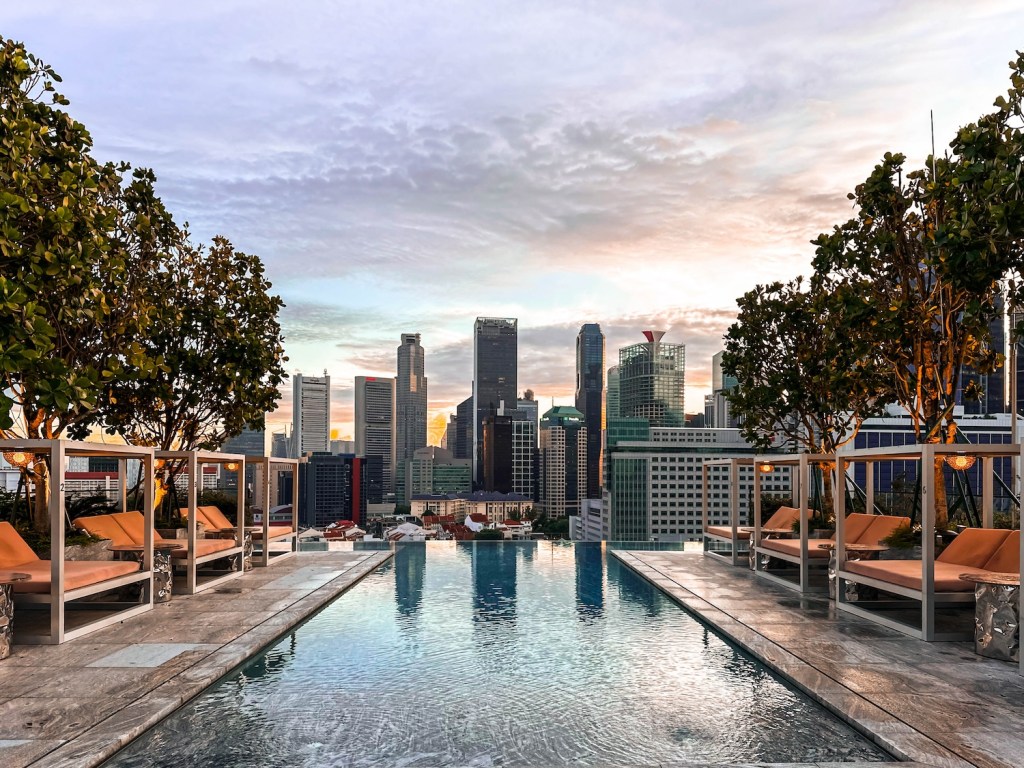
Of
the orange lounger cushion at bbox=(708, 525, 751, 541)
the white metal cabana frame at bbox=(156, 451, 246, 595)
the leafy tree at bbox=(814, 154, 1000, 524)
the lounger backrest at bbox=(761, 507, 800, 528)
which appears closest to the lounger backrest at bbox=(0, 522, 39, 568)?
the white metal cabana frame at bbox=(156, 451, 246, 595)

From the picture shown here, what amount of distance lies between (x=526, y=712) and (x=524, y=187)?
1835 centimetres

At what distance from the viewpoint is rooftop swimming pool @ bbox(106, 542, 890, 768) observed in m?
4.29

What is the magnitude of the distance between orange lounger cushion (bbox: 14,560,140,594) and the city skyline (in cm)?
572

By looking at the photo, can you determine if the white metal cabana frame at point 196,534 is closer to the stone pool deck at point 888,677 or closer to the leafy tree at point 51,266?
the leafy tree at point 51,266

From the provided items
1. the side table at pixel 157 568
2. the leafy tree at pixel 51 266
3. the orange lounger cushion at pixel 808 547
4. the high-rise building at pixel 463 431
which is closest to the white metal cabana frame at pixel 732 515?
the orange lounger cushion at pixel 808 547

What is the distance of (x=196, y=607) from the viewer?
8.41 meters

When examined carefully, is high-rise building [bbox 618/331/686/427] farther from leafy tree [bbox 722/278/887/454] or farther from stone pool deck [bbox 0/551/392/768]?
stone pool deck [bbox 0/551/392/768]

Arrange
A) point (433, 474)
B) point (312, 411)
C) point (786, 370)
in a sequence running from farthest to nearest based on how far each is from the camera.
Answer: point (433, 474) → point (312, 411) → point (786, 370)

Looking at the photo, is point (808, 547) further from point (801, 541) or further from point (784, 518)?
point (784, 518)

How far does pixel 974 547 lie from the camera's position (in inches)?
298

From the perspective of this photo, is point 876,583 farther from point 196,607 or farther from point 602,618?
point 196,607

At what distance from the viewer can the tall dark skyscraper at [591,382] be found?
10939 centimetres

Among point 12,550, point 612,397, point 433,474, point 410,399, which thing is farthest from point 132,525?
Answer: point 410,399

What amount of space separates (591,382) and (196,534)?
119897 mm
